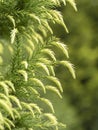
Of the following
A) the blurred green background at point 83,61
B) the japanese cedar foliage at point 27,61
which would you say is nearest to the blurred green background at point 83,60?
the blurred green background at point 83,61

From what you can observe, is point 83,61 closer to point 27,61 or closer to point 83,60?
point 83,60

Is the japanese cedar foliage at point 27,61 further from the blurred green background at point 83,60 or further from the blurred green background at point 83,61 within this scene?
the blurred green background at point 83,60

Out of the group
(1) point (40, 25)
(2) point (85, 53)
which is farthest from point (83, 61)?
(1) point (40, 25)

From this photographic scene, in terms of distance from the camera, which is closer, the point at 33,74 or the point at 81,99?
the point at 33,74

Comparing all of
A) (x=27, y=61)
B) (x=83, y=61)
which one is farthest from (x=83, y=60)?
(x=27, y=61)

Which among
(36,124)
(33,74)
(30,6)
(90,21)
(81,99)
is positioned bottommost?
(81,99)

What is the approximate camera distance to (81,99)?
715 inches

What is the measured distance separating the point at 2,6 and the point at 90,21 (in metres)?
12.7

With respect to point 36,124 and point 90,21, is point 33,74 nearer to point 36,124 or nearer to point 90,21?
point 36,124

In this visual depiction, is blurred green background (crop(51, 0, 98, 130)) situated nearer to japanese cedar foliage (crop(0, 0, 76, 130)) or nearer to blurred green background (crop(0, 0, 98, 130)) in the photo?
blurred green background (crop(0, 0, 98, 130))

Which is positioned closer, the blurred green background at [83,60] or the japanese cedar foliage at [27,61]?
the japanese cedar foliage at [27,61]

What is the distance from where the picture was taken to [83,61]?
60.7 feet

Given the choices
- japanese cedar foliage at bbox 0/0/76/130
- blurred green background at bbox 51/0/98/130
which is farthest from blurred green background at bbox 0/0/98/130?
japanese cedar foliage at bbox 0/0/76/130

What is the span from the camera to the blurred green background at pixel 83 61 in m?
17.9
